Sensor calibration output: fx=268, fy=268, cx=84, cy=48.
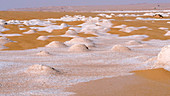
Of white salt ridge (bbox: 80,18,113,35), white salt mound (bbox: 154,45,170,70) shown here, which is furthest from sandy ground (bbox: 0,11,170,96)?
white salt ridge (bbox: 80,18,113,35)

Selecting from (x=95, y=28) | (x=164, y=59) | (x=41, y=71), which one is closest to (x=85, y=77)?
(x=41, y=71)

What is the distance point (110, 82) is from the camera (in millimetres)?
Result: 7070

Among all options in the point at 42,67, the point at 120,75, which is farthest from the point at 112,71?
the point at 42,67

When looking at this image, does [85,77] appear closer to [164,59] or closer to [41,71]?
[41,71]

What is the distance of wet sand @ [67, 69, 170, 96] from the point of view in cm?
600

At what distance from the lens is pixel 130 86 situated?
656 cm

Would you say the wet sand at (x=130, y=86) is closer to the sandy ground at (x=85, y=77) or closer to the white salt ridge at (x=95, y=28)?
the sandy ground at (x=85, y=77)

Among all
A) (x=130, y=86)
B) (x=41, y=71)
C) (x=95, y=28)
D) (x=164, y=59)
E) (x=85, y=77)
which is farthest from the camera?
(x=95, y=28)

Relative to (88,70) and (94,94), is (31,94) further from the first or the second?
(88,70)

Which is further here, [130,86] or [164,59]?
[164,59]

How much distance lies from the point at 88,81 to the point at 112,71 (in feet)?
4.84

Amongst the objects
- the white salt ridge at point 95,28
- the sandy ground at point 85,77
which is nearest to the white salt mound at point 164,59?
the sandy ground at point 85,77

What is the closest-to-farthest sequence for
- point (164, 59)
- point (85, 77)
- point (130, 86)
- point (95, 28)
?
1. point (130, 86)
2. point (85, 77)
3. point (164, 59)
4. point (95, 28)

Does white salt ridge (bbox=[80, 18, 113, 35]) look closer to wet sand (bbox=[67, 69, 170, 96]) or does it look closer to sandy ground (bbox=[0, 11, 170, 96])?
sandy ground (bbox=[0, 11, 170, 96])
